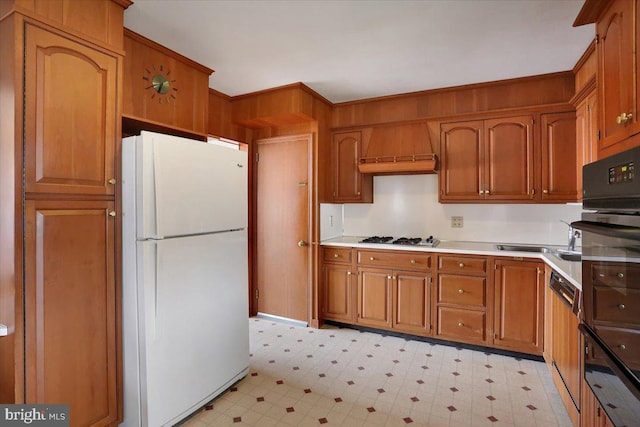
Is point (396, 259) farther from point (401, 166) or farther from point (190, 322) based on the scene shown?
point (190, 322)

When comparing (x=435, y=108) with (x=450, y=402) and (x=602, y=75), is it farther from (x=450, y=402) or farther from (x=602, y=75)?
(x=450, y=402)

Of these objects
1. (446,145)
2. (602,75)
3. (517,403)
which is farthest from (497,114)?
(517,403)

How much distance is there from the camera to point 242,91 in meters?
3.29

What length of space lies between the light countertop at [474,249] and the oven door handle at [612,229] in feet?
2.65

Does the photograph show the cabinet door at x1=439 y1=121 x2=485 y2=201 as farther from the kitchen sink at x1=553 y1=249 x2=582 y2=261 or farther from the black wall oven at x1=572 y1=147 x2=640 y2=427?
the black wall oven at x1=572 y1=147 x2=640 y2=427

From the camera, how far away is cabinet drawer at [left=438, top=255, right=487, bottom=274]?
9.52 ft

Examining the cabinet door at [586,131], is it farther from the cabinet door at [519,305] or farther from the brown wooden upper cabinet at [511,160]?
Result: the cabinet door at [519,305]

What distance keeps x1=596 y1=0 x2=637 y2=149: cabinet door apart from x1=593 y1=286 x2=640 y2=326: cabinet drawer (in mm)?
658

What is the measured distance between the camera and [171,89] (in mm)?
2359

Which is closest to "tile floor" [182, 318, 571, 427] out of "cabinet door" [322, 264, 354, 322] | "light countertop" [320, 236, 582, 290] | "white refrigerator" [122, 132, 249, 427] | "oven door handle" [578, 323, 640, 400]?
"white refrigerator" [122, 132, 249, 427]

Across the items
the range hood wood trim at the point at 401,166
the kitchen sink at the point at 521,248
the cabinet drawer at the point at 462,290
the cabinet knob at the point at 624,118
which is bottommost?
the cabinet drawer at the point at 462,290

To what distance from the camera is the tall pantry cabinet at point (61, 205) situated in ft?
4.85

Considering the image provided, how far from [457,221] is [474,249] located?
0.61 metres

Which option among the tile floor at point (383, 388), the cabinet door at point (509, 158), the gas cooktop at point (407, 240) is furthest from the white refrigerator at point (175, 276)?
the cabinet door at point (509, 158)
